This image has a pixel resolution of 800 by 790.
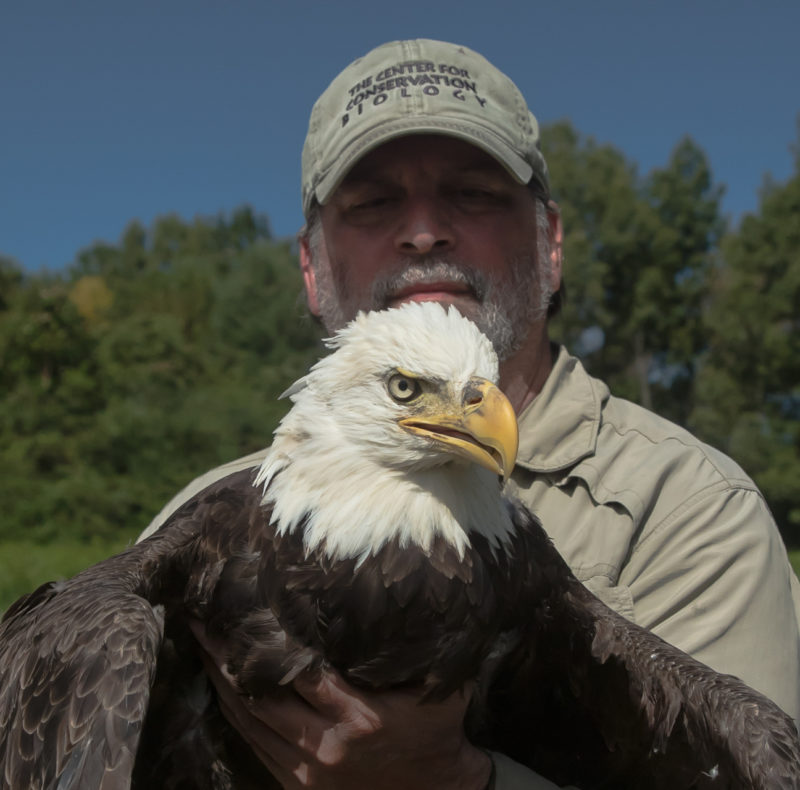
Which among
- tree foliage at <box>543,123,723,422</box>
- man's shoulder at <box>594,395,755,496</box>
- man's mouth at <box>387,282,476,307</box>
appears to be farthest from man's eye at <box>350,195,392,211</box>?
A: tree foliage at <box>543,123,723,422</box>

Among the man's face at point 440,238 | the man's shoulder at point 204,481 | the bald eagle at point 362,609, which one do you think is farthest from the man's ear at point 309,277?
the bald eagle at point 362,609

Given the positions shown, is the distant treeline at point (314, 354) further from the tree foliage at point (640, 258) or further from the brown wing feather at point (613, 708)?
the brown wing feather at point (613, 708)

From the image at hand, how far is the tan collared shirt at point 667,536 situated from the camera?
3.20 meters

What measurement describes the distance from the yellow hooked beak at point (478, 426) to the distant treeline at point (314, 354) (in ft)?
82.3

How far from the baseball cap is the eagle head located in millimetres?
1300

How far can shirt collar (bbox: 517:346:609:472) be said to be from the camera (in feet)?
12.1

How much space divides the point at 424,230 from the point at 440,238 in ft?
0.25

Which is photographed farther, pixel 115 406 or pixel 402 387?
pixel 115 406

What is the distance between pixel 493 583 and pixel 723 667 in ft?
3.23

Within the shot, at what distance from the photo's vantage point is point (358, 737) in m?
2.76

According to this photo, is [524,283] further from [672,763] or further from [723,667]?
[672,763]

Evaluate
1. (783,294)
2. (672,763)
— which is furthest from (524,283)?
(783,294)

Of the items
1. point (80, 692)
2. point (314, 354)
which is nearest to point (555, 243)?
point (80, 692)

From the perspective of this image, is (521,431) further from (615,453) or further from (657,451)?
(657,451)
